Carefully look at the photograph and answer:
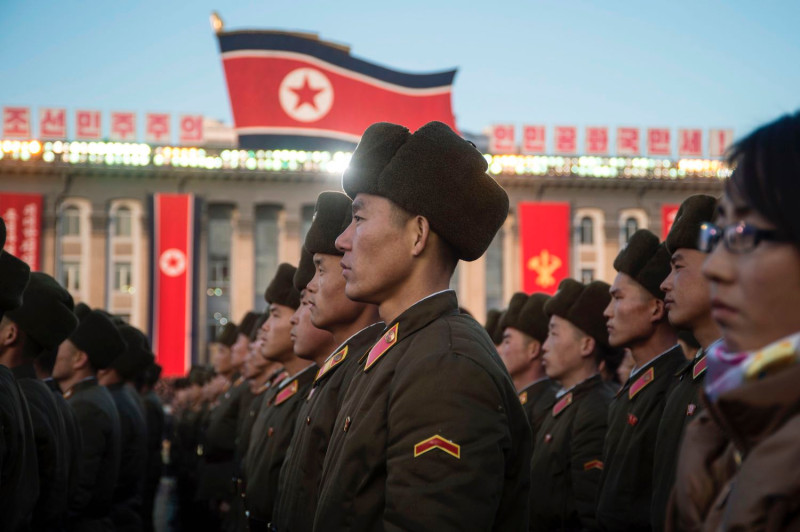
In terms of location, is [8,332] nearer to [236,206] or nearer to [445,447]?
[445,447]

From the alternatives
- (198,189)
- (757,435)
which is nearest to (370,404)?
(757,435)

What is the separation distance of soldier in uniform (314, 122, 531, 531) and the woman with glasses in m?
0.83

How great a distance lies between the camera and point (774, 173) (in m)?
2.00

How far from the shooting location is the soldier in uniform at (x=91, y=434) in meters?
7.18

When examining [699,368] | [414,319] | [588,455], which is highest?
[414,319]

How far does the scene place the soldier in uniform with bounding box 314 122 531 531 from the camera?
2.89m

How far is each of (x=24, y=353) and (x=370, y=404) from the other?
309cm

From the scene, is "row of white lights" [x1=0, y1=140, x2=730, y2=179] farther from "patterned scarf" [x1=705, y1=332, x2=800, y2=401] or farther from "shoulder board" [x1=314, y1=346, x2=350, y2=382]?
"patterned scarf" [x1=705, y1=332, x2=800, y2=401]

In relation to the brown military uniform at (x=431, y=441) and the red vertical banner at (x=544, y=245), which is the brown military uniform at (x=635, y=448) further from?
the red vertical banner at (x=544, y=245)

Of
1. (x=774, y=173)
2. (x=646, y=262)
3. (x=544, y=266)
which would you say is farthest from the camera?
(x=544, y=266)

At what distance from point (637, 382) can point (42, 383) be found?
321cm

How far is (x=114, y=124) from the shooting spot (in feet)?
147

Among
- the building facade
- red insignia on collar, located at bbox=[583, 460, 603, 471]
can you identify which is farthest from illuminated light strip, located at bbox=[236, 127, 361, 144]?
red insignia on collar, located at bbox=[583, 460, 603, 471]

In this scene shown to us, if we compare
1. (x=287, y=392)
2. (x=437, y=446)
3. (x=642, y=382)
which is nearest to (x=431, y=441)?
(x=437, y=446)
